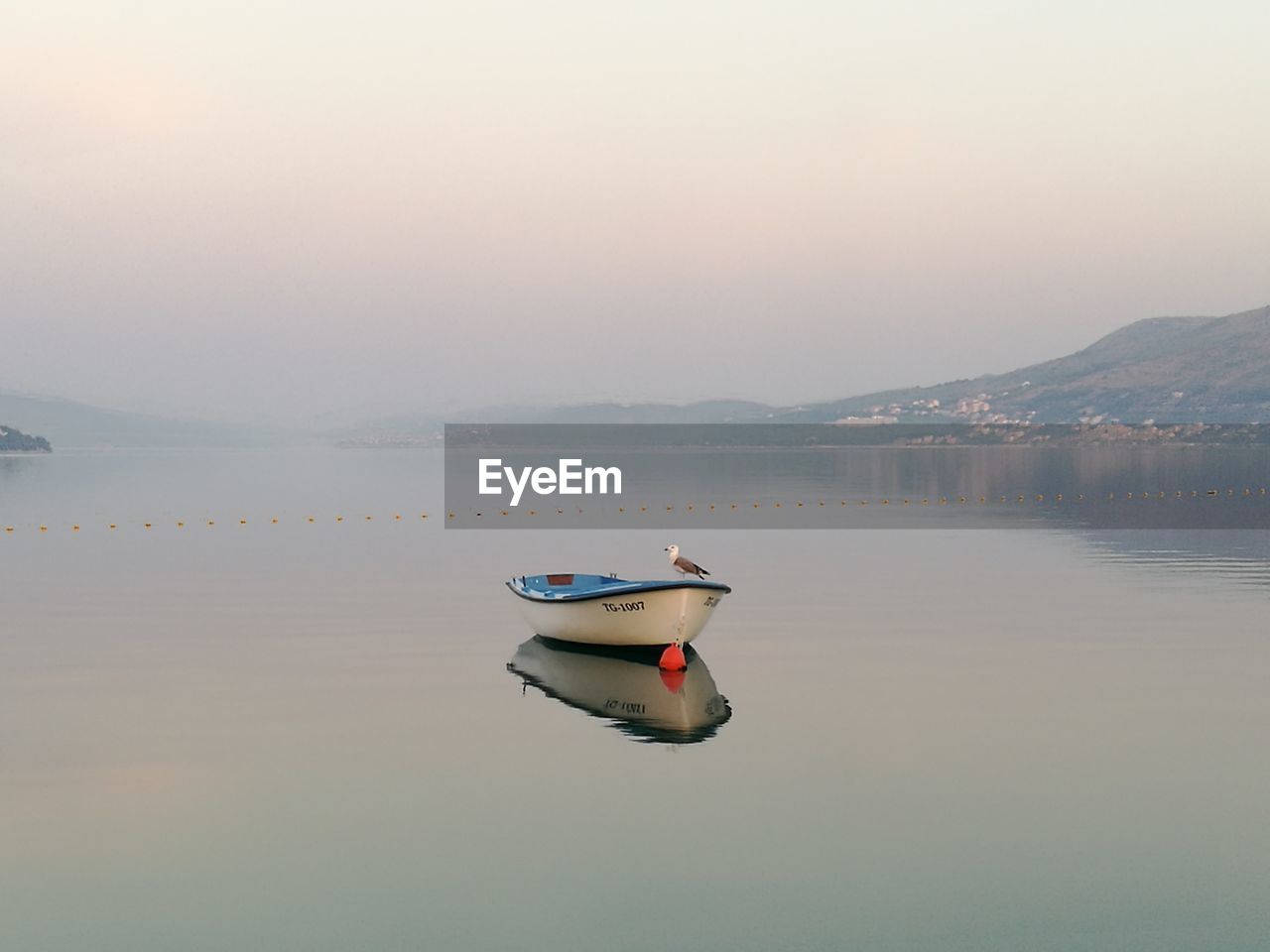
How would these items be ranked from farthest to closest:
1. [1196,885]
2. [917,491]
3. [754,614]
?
[917,491] < [754,614] < [1196,885]

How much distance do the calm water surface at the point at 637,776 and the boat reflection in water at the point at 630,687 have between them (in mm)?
215

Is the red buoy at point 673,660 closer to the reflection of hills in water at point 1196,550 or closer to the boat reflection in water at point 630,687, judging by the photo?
the boat reflection in water at point 630,687

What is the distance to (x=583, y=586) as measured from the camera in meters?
45.6

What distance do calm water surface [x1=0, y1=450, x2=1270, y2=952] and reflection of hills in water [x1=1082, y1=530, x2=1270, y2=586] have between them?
21.0 feet

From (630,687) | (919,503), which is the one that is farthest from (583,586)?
(919,503)

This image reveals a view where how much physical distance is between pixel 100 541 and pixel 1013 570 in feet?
165

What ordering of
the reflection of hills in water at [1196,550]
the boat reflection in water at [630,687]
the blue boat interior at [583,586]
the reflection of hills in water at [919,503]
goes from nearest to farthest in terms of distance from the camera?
the boat reflection in water at [630,687]
the blue boat interior at [583,586]
the reflection of hills in water at [1196,550]
the reflection of hills in water at [919,503]

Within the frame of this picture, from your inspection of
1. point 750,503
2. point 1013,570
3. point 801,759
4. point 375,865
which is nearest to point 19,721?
point 375,865

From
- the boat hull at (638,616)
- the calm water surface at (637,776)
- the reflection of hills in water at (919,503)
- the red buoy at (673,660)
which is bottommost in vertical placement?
the calm water surface at (637,776)

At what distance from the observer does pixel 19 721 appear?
3102 centimetres

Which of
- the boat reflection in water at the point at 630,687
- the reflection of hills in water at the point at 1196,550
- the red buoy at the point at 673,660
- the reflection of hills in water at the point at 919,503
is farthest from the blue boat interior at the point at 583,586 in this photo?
the reflection of hills in water at the point at 919,503

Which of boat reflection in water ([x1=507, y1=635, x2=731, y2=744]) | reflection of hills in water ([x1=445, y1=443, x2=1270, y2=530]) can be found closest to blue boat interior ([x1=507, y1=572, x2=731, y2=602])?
boat reflection in water ([x1=507, y1=635, x2=731, y2=744])

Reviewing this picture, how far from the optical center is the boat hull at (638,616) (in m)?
38.2

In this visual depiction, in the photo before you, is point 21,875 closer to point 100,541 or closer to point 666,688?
point 666,688
